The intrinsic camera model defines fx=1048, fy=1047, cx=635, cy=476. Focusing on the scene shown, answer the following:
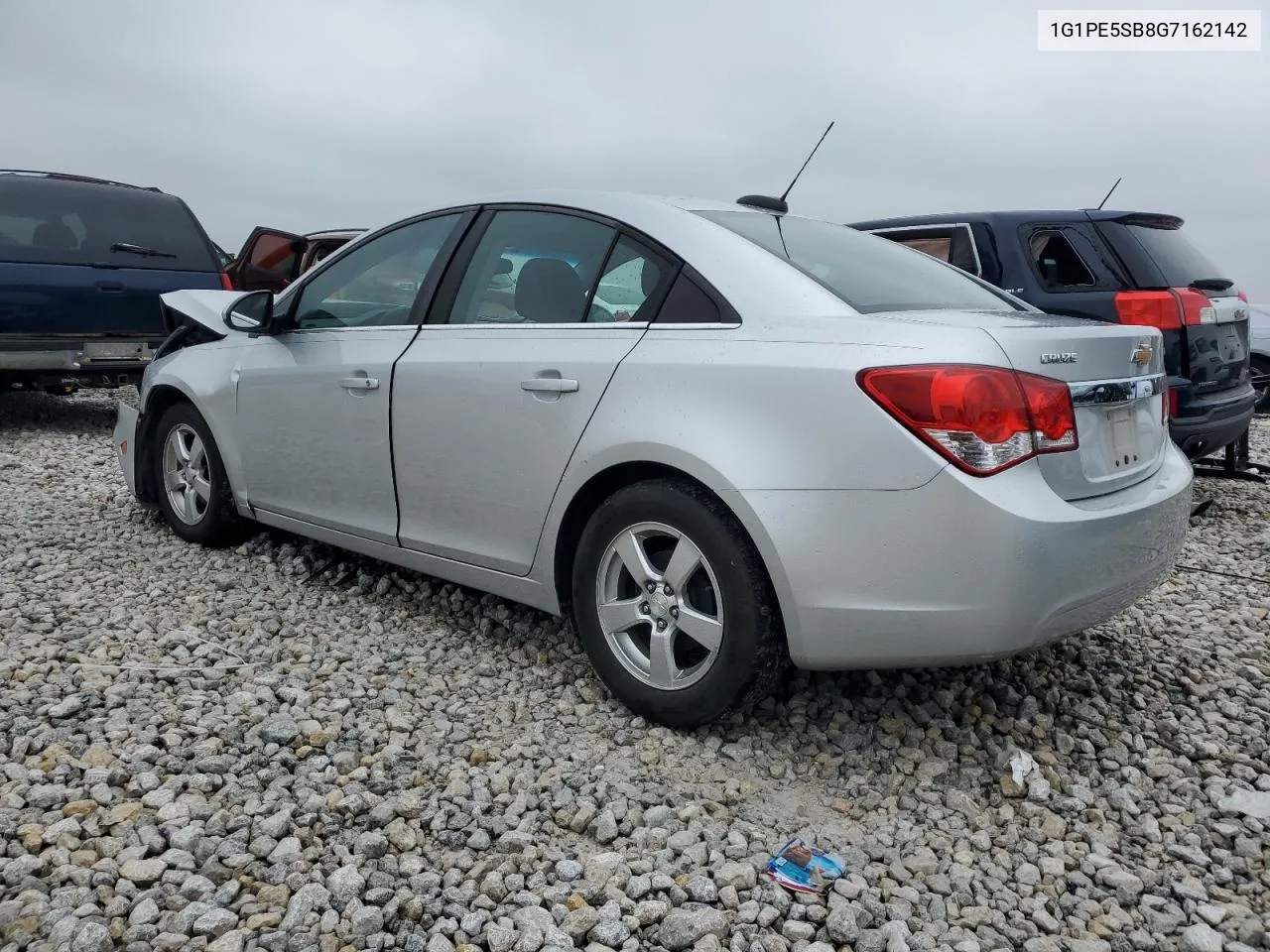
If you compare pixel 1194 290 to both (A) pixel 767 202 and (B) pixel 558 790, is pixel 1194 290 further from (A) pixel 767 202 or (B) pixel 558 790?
(B) pixel 558 790

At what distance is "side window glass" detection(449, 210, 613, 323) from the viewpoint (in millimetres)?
3221

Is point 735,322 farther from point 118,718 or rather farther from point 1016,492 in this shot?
point 118,718

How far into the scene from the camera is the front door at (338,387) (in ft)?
12.1

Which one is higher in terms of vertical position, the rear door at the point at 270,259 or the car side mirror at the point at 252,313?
the rear door at the point at 270,259

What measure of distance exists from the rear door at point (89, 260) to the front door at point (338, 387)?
4.01 meters

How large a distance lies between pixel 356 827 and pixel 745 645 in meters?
1.05

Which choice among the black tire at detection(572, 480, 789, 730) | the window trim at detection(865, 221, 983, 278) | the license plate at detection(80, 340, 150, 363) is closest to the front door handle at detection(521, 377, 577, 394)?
the black tire at detection(572, 480, 789, 730)

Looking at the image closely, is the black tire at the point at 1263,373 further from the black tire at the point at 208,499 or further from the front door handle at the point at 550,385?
the black tire at the point at 208,499

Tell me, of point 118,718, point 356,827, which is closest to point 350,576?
point 118,718

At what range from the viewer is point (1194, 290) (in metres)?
5.39

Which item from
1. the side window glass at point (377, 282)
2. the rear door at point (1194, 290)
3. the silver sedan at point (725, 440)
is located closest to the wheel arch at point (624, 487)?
the silver sedan at point (725, 440)

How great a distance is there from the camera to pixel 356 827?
8.18 ft

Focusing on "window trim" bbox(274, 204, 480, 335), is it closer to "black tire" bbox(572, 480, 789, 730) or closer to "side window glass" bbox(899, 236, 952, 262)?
"black tire" bbox(572, 480, 789, 730)

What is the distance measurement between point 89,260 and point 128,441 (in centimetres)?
331
